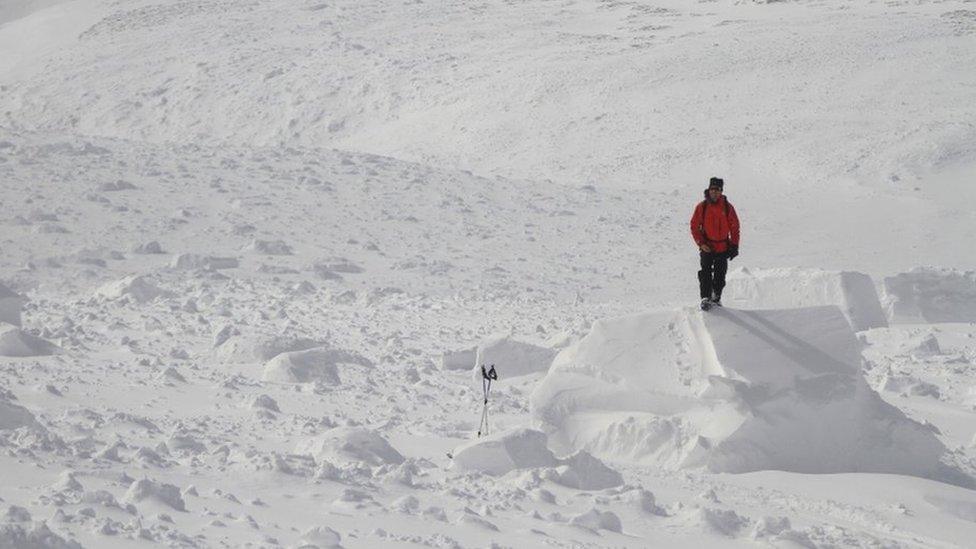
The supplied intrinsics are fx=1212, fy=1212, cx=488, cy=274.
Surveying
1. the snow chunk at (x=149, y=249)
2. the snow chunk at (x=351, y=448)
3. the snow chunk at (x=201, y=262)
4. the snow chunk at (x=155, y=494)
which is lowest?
the snow chunk at (x=201, y=262)

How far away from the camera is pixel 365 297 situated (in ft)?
57.5

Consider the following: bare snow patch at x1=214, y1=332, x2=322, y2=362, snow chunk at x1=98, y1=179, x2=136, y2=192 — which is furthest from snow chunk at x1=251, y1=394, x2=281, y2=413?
snow chunk at x1=98, y1=179, x2=136, y2=192

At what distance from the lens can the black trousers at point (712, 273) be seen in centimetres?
1030

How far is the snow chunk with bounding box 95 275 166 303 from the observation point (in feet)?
53.7

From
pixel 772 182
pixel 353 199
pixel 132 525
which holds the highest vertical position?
A: pixel 132 525

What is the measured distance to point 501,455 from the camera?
8.44m

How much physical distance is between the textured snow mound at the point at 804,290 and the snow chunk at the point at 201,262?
8.50 metres

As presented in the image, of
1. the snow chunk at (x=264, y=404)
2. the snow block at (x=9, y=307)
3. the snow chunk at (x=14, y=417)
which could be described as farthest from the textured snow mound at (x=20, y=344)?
the snow chunk at (x=14, y=417)

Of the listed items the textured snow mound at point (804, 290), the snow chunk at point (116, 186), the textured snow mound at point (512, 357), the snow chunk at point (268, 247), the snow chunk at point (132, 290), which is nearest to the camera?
the textured snow mound at point (512, 357)

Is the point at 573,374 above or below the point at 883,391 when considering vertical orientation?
above

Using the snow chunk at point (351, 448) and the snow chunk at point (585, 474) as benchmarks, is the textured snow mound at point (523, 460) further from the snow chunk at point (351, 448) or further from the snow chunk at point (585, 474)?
the snow chunk at point (351, 448)

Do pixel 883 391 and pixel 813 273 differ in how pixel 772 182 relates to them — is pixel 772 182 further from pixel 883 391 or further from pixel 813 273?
pixel 883 391

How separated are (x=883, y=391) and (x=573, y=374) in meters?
4.47

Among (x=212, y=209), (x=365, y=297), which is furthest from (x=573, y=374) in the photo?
(x=212, y=209)
